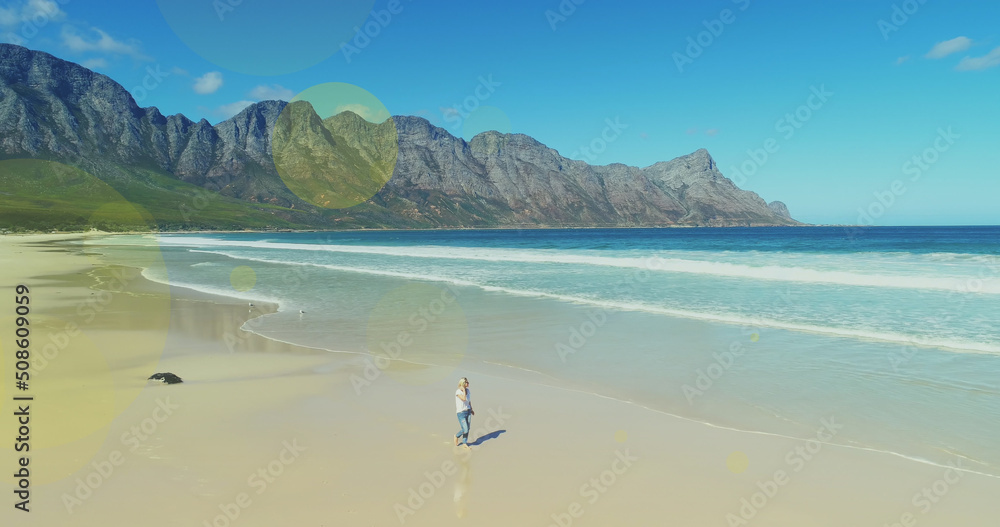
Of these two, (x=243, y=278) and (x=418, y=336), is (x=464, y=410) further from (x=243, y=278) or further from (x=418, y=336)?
(x=243, y=278)

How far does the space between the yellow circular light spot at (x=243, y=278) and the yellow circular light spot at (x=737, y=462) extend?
80.9 feet

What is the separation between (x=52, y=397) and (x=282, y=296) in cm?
1489

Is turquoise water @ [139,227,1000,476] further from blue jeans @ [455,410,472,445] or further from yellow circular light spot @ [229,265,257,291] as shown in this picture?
blue jeans @ [455,410,472,445]

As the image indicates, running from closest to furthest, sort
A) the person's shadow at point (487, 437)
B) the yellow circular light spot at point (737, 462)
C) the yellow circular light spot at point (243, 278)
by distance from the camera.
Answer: the yellow circular light spot at point (737, 462), the person's shadow at point (487, 437), the yellow circular light spot at point (243, 278)

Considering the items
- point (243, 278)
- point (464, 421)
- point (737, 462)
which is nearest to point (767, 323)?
point (737, 462)

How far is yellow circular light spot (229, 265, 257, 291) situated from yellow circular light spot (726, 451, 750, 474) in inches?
971

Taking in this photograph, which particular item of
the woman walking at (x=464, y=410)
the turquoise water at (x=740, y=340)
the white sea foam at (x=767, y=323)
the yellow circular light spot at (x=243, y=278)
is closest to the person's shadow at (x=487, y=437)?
the woman walking at (x=464, y=410)

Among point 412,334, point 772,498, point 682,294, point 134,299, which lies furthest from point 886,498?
point 134,299

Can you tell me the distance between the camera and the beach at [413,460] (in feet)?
18.6

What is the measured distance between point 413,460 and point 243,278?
2848cm

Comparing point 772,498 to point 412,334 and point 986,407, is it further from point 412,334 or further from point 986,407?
point 412,334

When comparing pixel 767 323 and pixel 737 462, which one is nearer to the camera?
pixel 737 462

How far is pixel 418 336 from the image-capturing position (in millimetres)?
15305

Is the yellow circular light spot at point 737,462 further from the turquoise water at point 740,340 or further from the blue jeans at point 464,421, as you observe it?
the blue jeans at point 464,421
